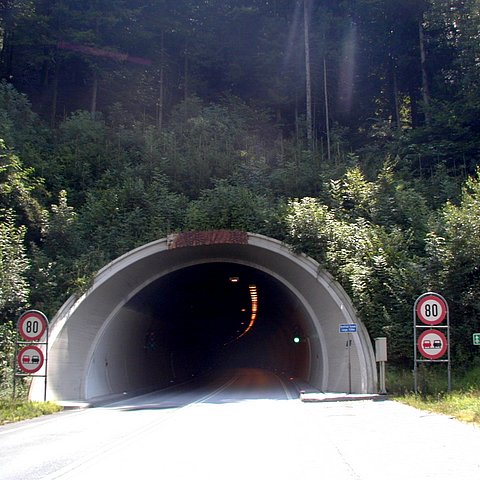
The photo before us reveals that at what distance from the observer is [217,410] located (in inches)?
786

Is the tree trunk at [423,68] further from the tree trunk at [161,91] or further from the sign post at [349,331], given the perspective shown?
the sign post at [349,331]

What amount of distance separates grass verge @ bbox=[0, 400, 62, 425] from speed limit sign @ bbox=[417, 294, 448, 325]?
36.5 feet

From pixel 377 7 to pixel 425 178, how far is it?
45.9 feet

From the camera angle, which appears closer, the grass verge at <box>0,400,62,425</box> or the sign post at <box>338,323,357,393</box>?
the grass verge at <box>0,400,62,425</box>

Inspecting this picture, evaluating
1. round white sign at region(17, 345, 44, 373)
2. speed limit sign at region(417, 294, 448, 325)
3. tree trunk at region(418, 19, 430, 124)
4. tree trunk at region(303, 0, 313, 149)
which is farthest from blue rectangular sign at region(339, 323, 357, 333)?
tree trunk at region(418, 19, 430, 124)

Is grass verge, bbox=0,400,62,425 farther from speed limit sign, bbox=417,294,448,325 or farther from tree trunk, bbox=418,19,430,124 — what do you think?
tree trunk, bbox=418,19,430,124

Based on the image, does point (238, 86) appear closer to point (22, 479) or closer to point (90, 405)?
point (90, 405)

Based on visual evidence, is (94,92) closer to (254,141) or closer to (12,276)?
(254,141)

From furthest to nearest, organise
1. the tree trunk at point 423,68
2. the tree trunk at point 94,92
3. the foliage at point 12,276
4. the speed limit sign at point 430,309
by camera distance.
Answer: the tree trunk at point 94,92
the tree trunk at point 423,68
the foliage at point 12,276
the speed limit sign at point 430,309

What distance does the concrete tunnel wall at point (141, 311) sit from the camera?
79.3 ft

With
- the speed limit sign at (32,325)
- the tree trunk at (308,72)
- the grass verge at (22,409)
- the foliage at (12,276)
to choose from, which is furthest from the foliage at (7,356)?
the tree trunk at (308,72)

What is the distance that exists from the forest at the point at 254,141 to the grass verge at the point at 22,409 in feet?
10.1

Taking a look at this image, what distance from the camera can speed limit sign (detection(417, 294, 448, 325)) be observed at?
18344mm

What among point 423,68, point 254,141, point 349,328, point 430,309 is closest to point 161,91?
point 254,141
